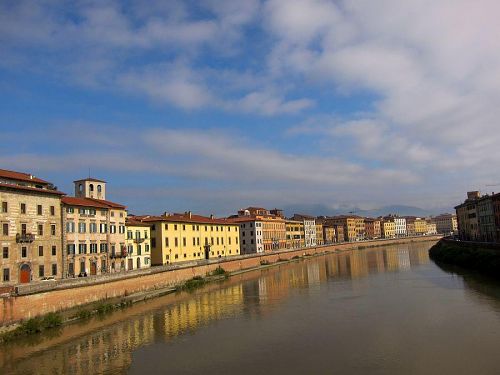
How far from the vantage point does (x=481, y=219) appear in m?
86.8

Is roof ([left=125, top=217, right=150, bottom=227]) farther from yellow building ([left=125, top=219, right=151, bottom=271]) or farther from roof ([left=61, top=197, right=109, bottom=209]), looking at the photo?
roof ([left=61, top=197, right=109, bottom=209])

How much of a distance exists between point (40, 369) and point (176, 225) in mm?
45161

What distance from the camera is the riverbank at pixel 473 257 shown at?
55594 millimetres

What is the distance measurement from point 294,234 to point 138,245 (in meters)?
75.5

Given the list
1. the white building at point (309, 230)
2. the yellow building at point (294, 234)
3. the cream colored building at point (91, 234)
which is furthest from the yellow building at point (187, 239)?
the white building at point (309, 230)

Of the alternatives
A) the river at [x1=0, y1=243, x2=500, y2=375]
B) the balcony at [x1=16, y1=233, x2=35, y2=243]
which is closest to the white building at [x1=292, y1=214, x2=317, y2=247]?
the river at [x1=0, y1=243, x2=500, y2=375]

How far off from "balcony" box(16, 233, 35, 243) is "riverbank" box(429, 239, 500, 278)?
1901 inches

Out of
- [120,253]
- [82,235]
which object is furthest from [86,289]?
[120,253]

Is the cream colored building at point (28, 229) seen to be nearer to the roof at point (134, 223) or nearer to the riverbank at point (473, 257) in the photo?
the roof at point (134, 223)

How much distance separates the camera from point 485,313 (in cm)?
3359

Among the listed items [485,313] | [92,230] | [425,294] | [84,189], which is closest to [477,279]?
[425,294]

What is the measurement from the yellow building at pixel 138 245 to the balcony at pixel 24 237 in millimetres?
17467

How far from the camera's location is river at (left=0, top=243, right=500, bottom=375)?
23906 mm

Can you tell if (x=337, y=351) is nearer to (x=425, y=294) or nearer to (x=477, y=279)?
Answer: (x=425, y=294)
